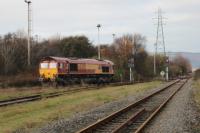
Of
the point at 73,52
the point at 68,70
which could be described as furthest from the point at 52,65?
the point at 73,52

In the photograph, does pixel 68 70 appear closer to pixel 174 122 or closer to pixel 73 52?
pixel 174 122

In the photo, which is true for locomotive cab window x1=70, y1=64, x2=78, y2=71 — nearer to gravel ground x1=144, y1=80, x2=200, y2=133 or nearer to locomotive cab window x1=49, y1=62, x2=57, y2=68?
locomotive cab window x1=49, y1=62, x2=57, y2=68

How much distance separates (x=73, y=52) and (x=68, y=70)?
36273 millimetres

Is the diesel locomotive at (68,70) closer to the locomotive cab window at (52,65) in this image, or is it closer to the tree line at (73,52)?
the locomotive cab window at (52,65)

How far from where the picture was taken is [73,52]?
86562 mm

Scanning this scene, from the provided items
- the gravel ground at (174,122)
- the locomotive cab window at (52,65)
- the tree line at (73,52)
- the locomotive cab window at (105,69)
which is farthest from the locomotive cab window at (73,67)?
the gravel ground at (174,122)

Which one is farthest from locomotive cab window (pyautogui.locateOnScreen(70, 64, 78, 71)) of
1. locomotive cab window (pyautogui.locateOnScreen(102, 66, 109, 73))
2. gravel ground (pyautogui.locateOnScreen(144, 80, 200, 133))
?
gravel ground (pyautogui.locateOnScreen(144, 80, 200, 133))

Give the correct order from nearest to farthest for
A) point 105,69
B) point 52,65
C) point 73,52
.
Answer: point 52,65
point 105,69
point 73,52

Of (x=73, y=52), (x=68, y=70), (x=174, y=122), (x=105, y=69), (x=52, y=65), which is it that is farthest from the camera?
(x=73, y=52)

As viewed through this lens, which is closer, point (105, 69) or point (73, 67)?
point (73, 67)

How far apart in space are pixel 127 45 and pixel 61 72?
2049 inches

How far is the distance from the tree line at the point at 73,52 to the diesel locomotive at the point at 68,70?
712 centimetres

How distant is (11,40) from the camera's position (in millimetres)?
65250

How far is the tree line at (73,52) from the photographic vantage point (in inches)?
2308
